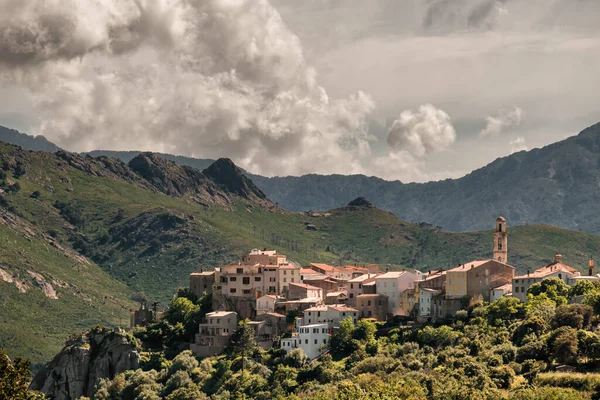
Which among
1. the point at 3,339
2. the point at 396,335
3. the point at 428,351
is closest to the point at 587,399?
the point at 428,351

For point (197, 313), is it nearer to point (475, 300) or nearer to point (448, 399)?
point (475, 300)

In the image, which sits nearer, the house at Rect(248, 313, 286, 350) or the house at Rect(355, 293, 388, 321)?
the house at Rect(248, 313, 286, 350)

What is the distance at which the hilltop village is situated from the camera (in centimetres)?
11894

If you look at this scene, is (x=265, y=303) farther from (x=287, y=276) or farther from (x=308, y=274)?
(x=308, y=274)

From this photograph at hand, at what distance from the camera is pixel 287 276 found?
5285 inches

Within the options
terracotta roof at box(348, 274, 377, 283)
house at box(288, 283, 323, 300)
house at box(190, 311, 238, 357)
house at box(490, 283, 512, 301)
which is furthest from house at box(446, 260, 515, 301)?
house at box(190, 311, 238, 357)

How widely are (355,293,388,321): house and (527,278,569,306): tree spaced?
17.3 meters

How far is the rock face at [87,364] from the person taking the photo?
427 ft

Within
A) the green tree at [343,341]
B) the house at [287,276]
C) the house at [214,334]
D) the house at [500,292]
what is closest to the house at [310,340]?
the green tree at [343,341]

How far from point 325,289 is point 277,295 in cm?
720

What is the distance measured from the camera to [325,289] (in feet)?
444

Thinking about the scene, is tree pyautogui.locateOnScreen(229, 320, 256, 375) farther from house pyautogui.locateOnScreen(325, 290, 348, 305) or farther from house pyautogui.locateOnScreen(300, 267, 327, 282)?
house pyautogui.locateOnScreen(300, 267, 327, 282)

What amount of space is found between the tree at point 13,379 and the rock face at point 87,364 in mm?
59174

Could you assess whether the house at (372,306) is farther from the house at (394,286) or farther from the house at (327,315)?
the house at (327,315)
